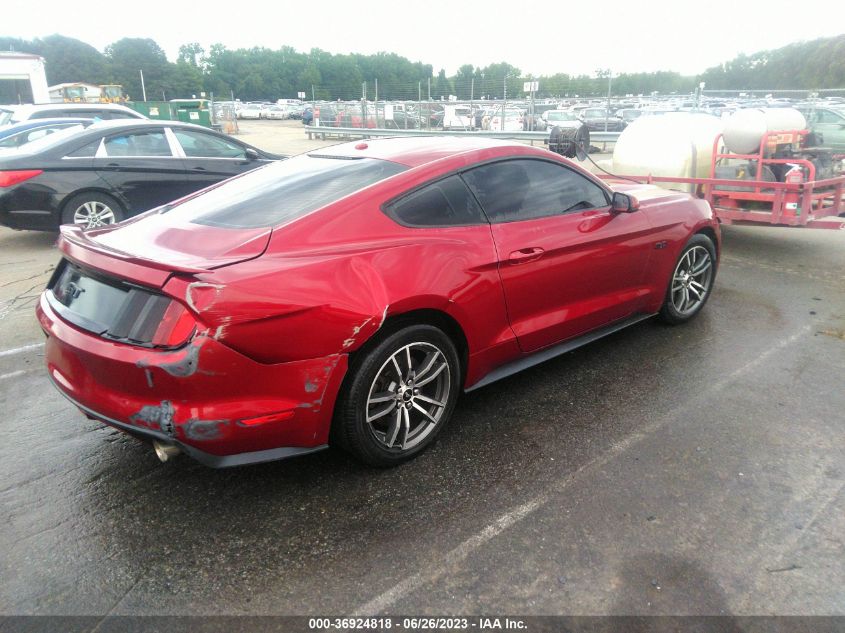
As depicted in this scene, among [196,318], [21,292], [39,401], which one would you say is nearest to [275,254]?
[196,318]

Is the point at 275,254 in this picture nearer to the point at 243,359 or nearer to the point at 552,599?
the point at 243,359

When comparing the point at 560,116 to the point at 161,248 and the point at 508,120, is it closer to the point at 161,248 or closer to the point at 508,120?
the point at 508,120

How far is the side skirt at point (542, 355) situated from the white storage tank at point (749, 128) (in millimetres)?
4554

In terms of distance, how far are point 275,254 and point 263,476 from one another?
1.14 metres

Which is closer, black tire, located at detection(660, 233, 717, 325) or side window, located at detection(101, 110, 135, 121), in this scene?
black tire, located at detection(660, 233, 717, 325)

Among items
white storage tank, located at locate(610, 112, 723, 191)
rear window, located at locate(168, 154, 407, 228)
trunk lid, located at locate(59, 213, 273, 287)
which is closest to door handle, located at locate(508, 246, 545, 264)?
rear window, located at locate(168, 154, 407, 228)

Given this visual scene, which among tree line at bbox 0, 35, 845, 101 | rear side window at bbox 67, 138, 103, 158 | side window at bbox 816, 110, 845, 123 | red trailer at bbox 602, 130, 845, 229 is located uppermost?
tree line at bbox 0, 35, 845, 101

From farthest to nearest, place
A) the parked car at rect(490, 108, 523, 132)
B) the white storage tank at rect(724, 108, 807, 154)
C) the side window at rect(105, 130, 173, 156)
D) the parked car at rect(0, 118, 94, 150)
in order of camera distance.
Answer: the parked car at rect(490, 108, 523, 132) < the parked car at rect(0, 118, 94, 150) < the side window at rect(105, 130, 173, 156) < the white storage tank at rect(724, 108, 807, 154)

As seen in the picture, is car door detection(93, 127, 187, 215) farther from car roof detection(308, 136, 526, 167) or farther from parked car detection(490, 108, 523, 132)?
parked car detection(490, 108, 523, 132)

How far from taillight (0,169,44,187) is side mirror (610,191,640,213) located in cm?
654

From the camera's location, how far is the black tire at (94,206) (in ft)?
24.3

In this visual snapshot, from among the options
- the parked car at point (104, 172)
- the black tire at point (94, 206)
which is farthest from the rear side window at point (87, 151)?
the black tire at point (94, 206)

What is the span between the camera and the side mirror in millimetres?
4125

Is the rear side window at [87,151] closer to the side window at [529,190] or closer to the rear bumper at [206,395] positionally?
the rear bumper at [206,395]
